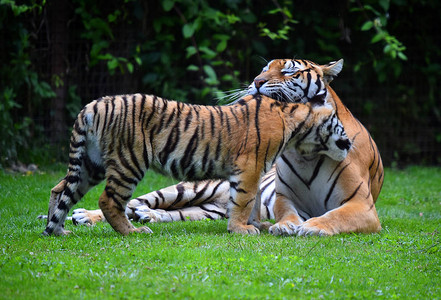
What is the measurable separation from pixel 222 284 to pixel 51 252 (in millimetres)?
1409

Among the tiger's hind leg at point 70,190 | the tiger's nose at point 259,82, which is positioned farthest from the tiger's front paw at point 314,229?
the tiger's hind leg at point 70,190

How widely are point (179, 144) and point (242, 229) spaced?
0.89m

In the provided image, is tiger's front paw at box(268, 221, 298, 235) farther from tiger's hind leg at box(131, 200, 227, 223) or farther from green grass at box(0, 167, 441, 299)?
tiger's hind leg at box(131, 200, 227, 223)

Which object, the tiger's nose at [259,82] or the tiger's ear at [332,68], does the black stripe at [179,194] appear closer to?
the tiger's nose at [259,82]

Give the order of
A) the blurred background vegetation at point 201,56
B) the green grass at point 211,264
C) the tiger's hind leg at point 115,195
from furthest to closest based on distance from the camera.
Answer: the blurred background vegetation at point 201,56, the tiger's hind leg at point 115,195, the green grass at point 211,264

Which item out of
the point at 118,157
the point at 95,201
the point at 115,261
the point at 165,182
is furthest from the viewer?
the point at 165,182

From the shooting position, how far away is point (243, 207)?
215 inches

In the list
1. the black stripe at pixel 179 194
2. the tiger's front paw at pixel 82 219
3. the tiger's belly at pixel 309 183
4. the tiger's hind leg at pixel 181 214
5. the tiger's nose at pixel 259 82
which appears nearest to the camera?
the tiger's belly at pixel 309 183

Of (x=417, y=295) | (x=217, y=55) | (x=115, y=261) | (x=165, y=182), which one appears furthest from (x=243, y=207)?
(x=217, y=55)

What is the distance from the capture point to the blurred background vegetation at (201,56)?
9.82 m

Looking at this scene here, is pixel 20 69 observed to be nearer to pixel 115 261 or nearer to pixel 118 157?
pixel 118 157

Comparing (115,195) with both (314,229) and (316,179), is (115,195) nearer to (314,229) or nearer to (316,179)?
(314,229)

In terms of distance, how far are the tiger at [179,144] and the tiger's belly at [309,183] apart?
244 millimetres

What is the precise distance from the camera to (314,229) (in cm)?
539
